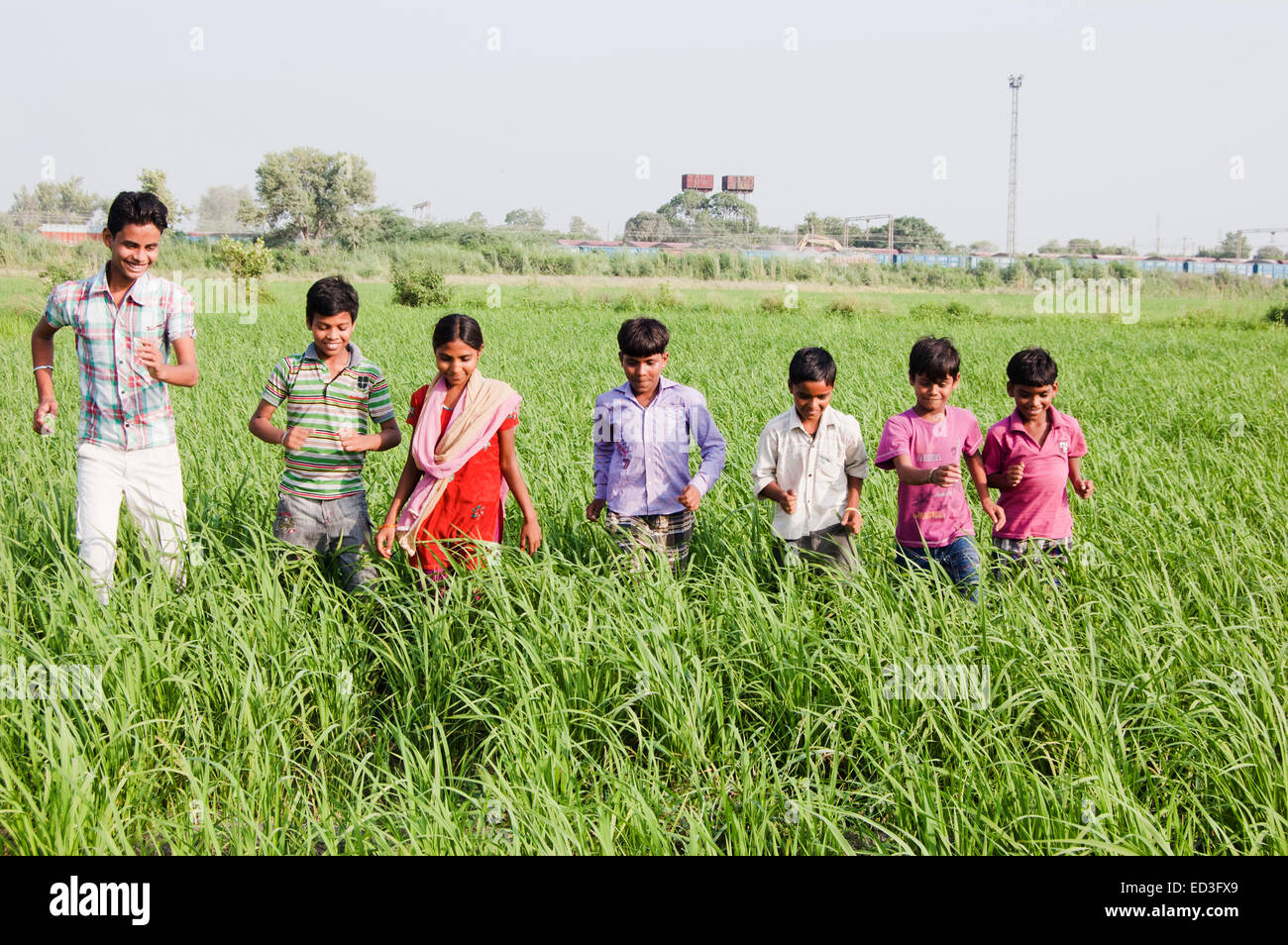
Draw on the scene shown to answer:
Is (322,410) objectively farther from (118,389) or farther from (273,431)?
(118,389)

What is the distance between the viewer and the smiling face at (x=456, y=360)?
308 centimetres

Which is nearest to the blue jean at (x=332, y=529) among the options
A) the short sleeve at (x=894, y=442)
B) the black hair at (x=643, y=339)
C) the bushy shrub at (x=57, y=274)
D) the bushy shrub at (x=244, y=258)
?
the black hair at (x=643, y=339)

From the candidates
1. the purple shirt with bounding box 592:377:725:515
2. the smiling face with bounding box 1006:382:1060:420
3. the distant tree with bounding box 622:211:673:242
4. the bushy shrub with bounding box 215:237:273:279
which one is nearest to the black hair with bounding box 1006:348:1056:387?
the smiling face with bounding box 1006:382:1060:420

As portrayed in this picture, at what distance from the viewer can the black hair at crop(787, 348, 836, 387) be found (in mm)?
3193

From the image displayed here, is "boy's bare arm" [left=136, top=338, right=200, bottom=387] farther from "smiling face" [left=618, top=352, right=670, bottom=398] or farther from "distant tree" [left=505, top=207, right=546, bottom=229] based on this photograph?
"distant tree" [left=505, top=207, right=546, bottom=229]

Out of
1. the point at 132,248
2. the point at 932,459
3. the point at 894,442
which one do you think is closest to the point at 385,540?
the point at 132,248

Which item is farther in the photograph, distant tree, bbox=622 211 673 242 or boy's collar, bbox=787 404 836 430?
distant tree, bbox=622 211 673 242

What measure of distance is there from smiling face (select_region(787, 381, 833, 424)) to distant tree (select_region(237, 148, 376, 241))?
148ft

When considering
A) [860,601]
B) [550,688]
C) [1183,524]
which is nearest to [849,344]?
[1183,524]

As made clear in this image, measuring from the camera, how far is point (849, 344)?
1400 centimetres

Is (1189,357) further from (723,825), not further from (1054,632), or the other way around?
(723,825)

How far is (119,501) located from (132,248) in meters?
0.89

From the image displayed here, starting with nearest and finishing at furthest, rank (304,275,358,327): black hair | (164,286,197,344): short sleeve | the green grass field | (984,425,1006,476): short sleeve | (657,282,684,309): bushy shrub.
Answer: the green grass field
(304,275,358,327): black hair
(164,286,197,344): short sleeve
(984,425,1006,476): short sleeve
(657,282,684,309): bushy shrub

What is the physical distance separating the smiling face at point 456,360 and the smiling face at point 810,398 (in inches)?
43.3
